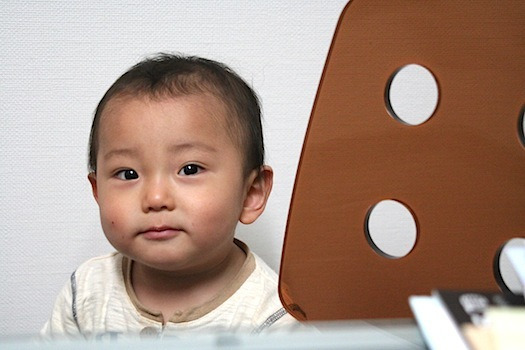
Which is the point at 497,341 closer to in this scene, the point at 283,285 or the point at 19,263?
the point at 283,285

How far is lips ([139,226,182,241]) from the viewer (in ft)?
2.60

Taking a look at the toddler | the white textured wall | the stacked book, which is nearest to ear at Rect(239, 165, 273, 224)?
the toddler

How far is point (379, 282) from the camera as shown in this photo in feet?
2.37

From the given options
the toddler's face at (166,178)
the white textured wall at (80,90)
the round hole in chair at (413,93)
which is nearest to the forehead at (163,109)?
the toddler's face at (166,178)

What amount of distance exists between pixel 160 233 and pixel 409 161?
28 centimetres

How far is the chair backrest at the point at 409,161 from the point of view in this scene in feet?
2.30

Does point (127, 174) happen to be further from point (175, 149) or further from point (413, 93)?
point (413, 93)

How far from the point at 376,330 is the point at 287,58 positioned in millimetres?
807

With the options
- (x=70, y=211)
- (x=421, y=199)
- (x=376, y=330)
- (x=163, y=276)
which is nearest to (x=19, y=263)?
(x=70, y=211)

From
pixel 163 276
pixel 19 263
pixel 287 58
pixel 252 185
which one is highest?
pixel 287 58

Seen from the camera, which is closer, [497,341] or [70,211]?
[497,341]

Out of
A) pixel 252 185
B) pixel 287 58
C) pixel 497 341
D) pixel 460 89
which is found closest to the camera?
pixel 497 341

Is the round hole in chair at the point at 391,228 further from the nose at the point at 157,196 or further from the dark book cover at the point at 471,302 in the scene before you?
the dark book cover at the point at 471,302

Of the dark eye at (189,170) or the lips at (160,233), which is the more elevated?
the dark eye at (189,170)
